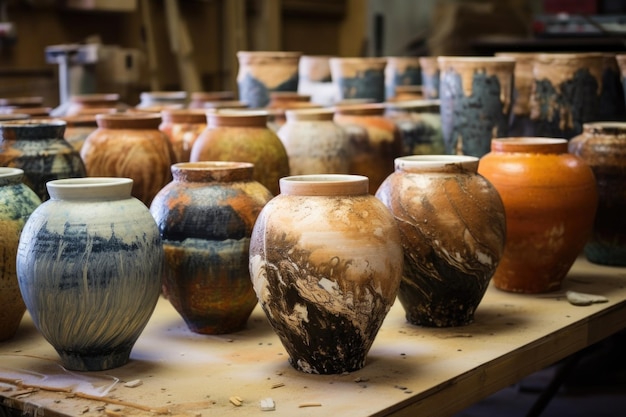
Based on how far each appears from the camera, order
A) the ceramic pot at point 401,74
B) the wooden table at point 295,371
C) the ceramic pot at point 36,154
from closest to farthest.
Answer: the wooden table at point 295,371 < the ceramic pot at point 36,154 < the ceramic pot at point 401,74

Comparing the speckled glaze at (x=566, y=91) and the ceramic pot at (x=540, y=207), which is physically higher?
the speckled glaze at (x=566, y=91)

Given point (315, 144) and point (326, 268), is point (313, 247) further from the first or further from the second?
point (315, 144)

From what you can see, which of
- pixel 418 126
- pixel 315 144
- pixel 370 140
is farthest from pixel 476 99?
pixel 315 144

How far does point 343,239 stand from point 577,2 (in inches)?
182

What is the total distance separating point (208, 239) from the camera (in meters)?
1.80

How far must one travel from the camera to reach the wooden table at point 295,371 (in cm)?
148

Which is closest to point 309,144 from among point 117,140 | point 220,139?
point 220,139

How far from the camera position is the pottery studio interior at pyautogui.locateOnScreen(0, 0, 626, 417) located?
5.10ft

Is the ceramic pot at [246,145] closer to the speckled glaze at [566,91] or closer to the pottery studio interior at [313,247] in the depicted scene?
the pottery studio interior at [313,247]

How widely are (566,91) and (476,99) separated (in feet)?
0.98

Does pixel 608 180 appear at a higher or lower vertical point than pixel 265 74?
lower

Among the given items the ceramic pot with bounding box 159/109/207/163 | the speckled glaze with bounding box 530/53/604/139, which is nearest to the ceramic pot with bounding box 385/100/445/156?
the speckled glaze with bounding box 530/53/604/139

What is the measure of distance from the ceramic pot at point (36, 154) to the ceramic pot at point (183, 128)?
449 mm

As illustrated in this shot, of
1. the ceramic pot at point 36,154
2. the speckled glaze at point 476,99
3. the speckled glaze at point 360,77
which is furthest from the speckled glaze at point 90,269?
the speckled glaze at point 360,77
